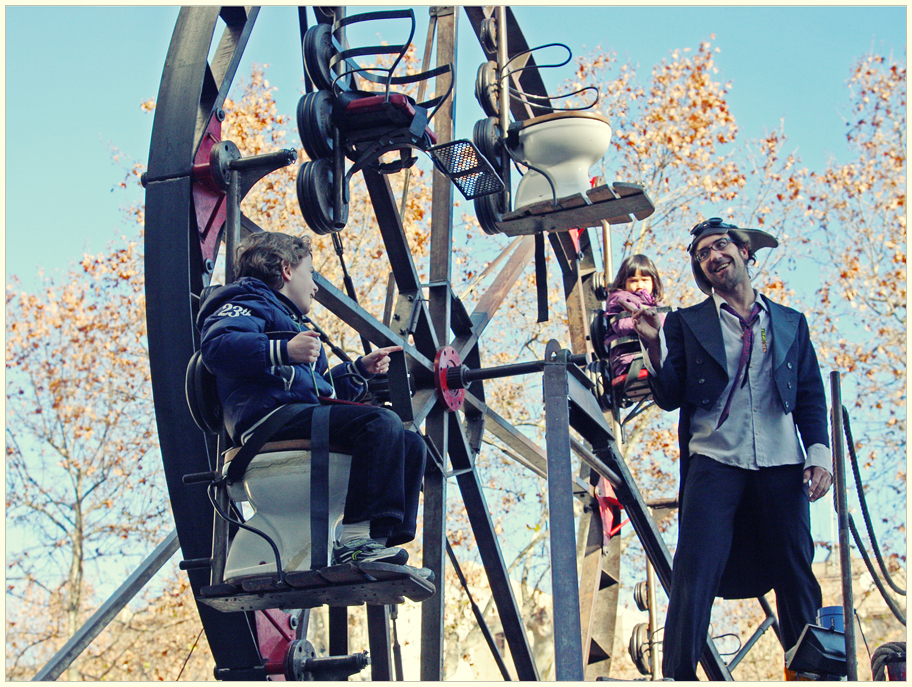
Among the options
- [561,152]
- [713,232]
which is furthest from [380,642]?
[561,152]

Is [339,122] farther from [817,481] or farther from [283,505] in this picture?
[817,481]

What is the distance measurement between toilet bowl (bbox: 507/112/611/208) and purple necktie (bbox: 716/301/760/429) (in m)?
2.03

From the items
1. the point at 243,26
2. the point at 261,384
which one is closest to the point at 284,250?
the point at 261,384

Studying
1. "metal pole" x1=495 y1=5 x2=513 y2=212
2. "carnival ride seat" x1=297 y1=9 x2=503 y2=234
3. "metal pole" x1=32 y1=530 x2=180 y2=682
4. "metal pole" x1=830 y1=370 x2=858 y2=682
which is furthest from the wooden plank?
"metal pole" x1=32 y1=530 x2=180 y2=682

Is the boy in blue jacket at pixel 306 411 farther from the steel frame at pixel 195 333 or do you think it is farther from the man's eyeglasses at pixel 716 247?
the man's eyeglasses at pixel 716 247

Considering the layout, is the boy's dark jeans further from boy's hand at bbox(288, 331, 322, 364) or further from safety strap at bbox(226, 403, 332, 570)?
boy's hand at bbox(288, 331, 322, 364)

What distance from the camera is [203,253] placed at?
4539 millimetres

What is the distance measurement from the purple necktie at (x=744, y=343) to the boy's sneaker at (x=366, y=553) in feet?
4.76

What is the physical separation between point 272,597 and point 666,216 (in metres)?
15.2

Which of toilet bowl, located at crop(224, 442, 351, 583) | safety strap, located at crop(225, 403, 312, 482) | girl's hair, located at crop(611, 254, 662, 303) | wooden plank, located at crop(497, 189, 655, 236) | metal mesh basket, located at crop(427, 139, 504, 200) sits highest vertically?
metal mesh basket, located at crop(427, 139, 504, 200)

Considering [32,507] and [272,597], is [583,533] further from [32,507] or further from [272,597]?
[32,507]

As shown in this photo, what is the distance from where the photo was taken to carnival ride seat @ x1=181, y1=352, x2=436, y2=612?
3.35 metres

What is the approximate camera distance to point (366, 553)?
11.1 ft

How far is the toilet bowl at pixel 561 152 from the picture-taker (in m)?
6.14
